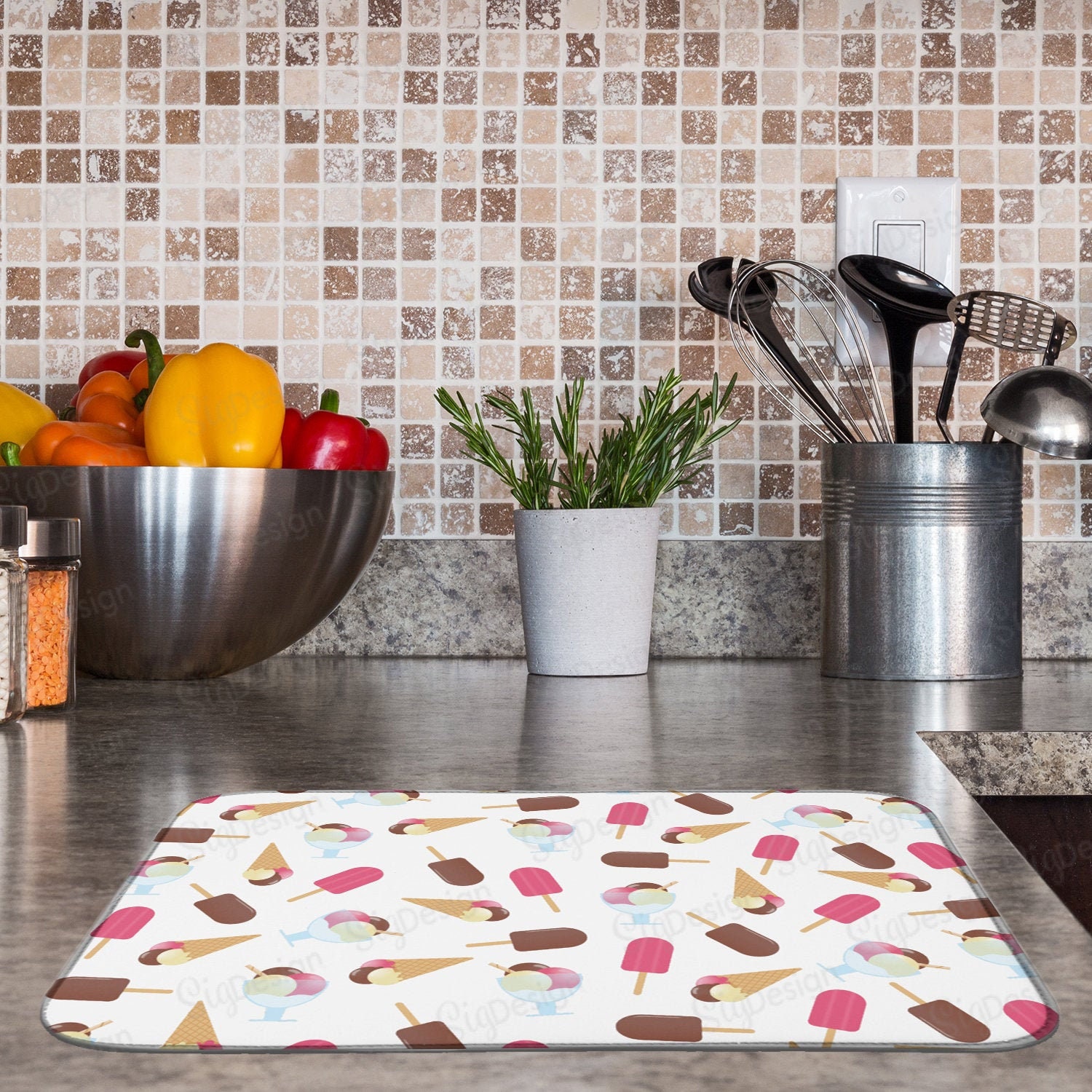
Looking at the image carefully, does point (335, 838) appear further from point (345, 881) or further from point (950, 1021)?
point (950, 1021)

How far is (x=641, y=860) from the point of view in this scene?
16.7 inches

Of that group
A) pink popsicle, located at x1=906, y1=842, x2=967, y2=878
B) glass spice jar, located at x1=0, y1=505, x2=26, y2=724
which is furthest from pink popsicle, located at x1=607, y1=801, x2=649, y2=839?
glass spice jar, located at x1=0, y1=505, x2=26, y2=724

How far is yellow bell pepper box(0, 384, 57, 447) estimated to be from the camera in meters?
0.93

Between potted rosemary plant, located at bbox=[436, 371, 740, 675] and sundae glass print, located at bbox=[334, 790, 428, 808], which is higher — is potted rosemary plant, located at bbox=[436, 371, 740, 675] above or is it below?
above

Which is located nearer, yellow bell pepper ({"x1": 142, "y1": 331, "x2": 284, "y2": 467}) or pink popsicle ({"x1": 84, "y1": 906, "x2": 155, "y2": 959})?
pink popsicle ({"x1": 84, "y1": 906, "x2": 155, "y2": 959})

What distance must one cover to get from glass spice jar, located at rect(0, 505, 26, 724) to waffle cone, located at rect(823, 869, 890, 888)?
1.59 ft

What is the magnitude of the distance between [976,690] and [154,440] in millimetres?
598

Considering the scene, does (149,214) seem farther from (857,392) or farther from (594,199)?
(857,392)

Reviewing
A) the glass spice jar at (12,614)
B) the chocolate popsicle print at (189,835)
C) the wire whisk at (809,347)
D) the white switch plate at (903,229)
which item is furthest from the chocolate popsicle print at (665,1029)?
the white switch plate at (903,229)

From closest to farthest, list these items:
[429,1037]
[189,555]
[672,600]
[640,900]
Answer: [429,1037]
[640,900]
[189,555]
[672,600]

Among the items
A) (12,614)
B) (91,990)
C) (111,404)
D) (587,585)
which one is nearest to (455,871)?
(91,990)

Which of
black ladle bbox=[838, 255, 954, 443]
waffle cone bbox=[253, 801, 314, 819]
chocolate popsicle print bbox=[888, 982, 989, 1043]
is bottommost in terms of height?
chocolate popsicle print bbox=[888, 982, 989, 1043]

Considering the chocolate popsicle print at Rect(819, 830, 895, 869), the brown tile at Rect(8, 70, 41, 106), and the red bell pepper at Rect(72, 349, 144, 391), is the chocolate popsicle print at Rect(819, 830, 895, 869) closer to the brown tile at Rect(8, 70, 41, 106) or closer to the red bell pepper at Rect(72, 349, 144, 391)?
the red bell pepper at Rect(72, 349, 144, 391)

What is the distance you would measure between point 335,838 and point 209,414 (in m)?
0.48
